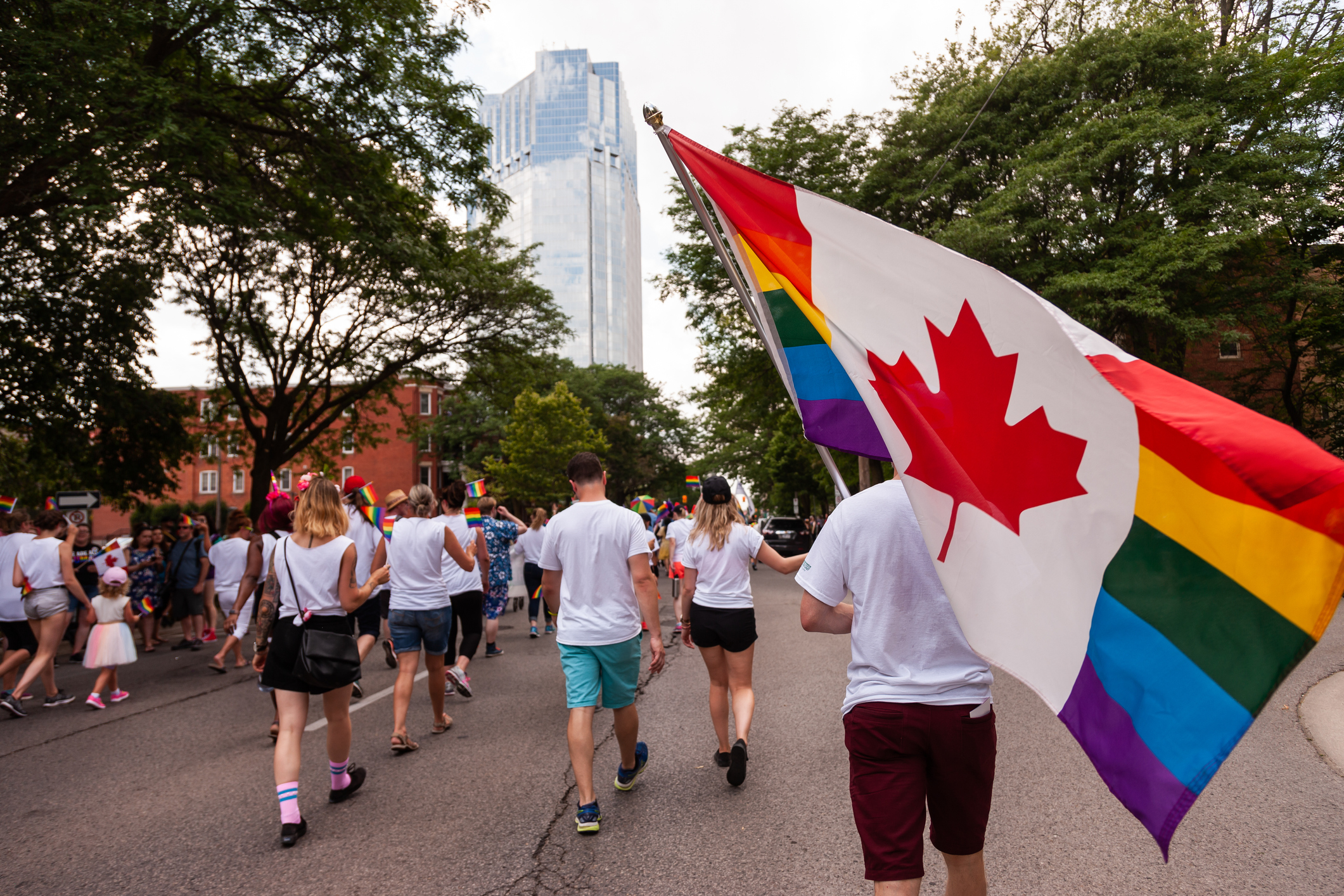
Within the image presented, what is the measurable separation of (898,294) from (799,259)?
0.50 m

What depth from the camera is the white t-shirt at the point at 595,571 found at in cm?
463

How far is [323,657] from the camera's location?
464cm

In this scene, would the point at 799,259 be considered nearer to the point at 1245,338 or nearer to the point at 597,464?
the point at 597,464

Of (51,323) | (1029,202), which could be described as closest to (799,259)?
(51,323)

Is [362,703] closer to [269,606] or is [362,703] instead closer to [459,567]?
[459,567]

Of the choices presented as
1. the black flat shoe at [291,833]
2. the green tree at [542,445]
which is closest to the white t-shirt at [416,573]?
the black flat shoe at [291,833]

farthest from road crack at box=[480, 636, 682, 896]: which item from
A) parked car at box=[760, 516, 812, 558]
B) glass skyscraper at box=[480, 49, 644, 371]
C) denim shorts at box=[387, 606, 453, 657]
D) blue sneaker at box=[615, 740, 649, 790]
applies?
glass skyscraper at box=[480, 49, 644, 371]

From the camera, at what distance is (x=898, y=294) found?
2982 millimetres

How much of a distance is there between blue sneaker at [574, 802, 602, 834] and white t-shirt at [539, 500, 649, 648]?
81 centimetres

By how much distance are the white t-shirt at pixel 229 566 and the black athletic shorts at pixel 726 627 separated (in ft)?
25.5

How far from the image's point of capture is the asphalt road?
12.3 ft

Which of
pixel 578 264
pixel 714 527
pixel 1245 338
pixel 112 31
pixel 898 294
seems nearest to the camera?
pixel 898 294

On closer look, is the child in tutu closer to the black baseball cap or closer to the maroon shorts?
the black baseball cap

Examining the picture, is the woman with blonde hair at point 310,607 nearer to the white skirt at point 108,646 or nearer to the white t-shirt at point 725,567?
the white t-shirt at point 725,567
